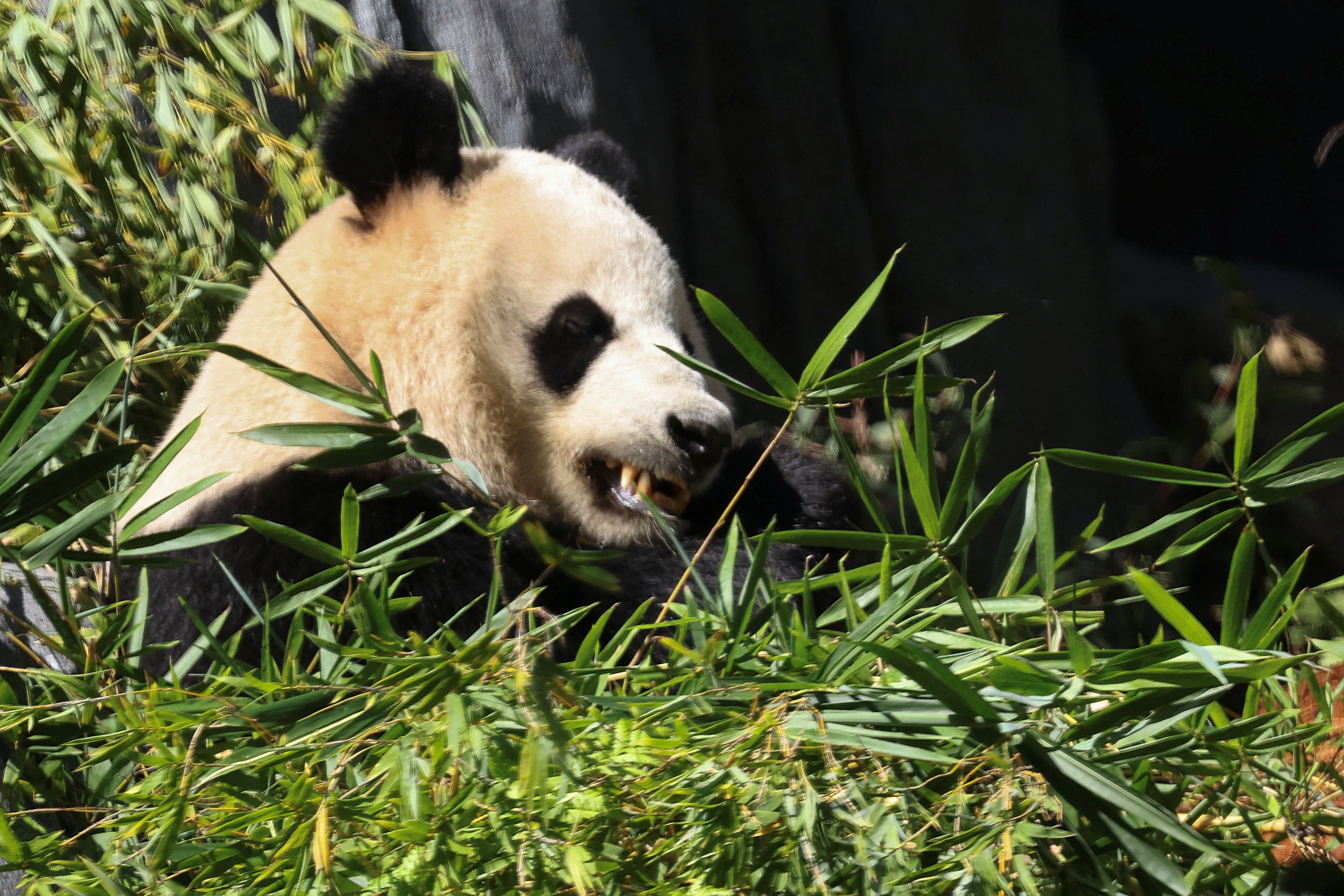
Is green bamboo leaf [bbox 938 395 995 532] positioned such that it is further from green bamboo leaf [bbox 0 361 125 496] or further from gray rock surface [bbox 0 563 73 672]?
gray rock surface [bbox 0 563 73 672]

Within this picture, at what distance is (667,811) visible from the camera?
1.88ft

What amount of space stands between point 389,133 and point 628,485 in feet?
1.86

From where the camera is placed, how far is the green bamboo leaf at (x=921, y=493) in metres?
0.64

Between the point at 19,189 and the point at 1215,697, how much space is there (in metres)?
1.80

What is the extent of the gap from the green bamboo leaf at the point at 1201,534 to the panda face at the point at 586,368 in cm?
64

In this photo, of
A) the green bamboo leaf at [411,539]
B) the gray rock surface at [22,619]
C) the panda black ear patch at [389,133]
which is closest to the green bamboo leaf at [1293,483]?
the green bamboo leaf at [411,539]

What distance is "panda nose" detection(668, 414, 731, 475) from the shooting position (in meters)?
1.24

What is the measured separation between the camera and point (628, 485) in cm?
133

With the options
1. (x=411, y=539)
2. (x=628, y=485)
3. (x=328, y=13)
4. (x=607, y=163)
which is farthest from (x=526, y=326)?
(x=328, y=13)

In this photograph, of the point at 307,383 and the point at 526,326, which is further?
the point at 526,326

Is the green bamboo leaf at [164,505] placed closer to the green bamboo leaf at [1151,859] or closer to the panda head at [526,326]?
the panda head at [526,326]

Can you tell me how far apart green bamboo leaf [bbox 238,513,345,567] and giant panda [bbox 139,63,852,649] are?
1.24 ft

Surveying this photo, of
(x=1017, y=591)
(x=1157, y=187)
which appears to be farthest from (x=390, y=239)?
(x=1157, y=187)

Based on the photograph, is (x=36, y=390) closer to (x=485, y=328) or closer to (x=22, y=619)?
(x=22, y=619)
